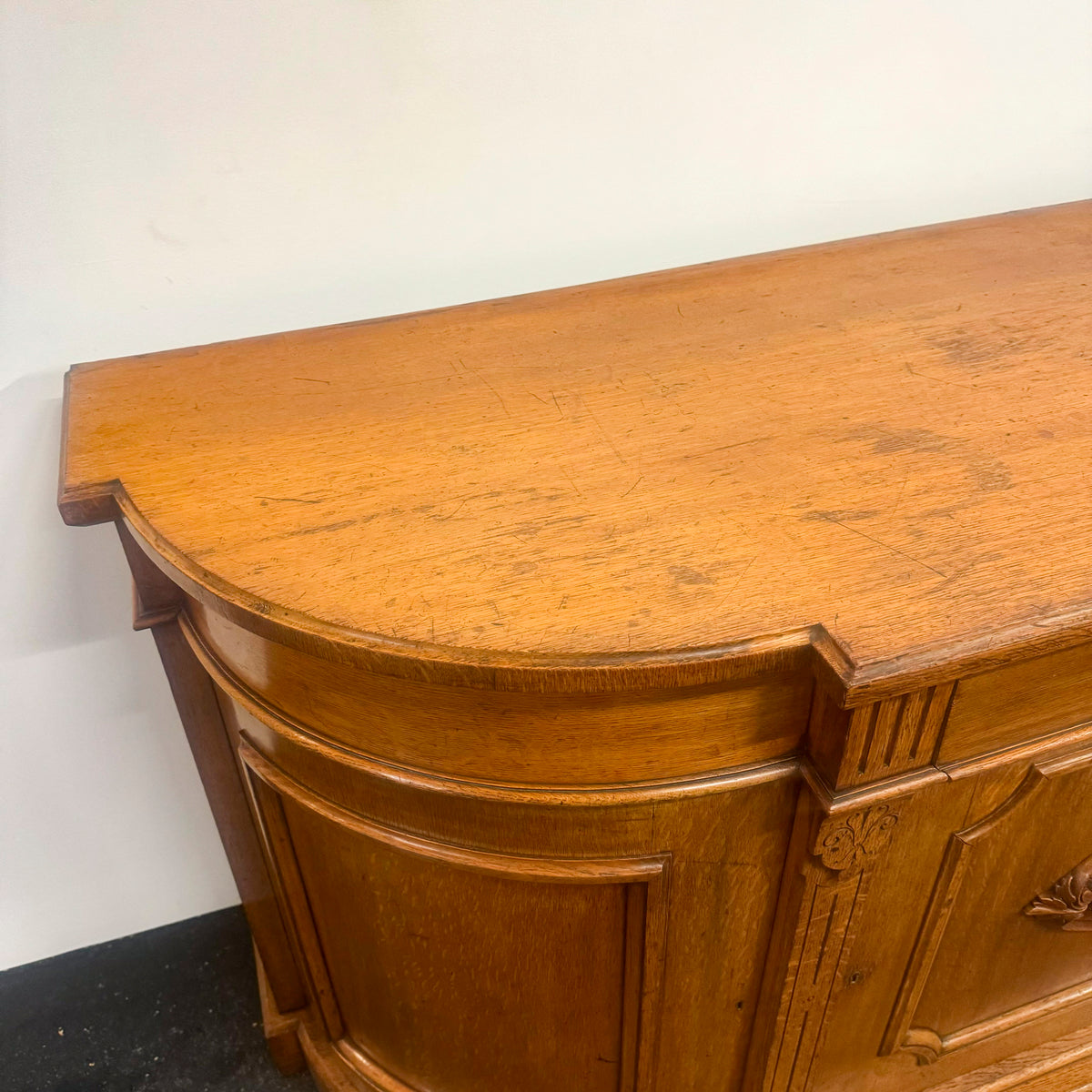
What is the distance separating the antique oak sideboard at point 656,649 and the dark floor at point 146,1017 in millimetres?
397

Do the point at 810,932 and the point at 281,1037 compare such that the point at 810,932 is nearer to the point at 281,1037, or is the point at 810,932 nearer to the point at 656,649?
the point at 656,649

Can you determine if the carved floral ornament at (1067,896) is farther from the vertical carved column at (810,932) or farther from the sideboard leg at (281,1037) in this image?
the sideboard leg at (281,1037)

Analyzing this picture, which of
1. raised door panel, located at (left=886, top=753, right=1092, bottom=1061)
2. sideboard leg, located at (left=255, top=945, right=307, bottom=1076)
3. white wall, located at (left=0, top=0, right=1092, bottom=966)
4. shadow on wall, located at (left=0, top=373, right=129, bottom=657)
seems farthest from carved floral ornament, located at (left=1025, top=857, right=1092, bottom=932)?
shadow on wall, located at (left=0, top=373, right=129, bottom=657)

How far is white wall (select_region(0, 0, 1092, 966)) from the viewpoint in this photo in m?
0.85

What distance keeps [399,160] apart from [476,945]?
2.51ft

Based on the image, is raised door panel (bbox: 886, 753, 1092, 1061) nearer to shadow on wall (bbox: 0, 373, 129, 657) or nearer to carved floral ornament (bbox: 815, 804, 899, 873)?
carved floral ornament (bbox: 815, 804, 899, 873)

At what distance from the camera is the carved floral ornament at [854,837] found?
0.65m

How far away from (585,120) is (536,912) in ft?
2.56

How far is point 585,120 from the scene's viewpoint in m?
0.96

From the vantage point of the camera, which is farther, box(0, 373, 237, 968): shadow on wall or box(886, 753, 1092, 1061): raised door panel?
box(0, 373, 237, 968): shadow on wall

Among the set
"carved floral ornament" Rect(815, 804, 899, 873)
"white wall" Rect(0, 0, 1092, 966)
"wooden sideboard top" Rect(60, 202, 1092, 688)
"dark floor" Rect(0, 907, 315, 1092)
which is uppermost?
"white wall" Rect(0, 0, 1092, 966)

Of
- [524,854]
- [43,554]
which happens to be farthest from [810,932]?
[43,554]

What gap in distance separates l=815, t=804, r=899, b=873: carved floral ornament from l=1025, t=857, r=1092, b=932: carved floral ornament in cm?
29

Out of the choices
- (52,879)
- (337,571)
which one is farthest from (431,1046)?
(52,879)
